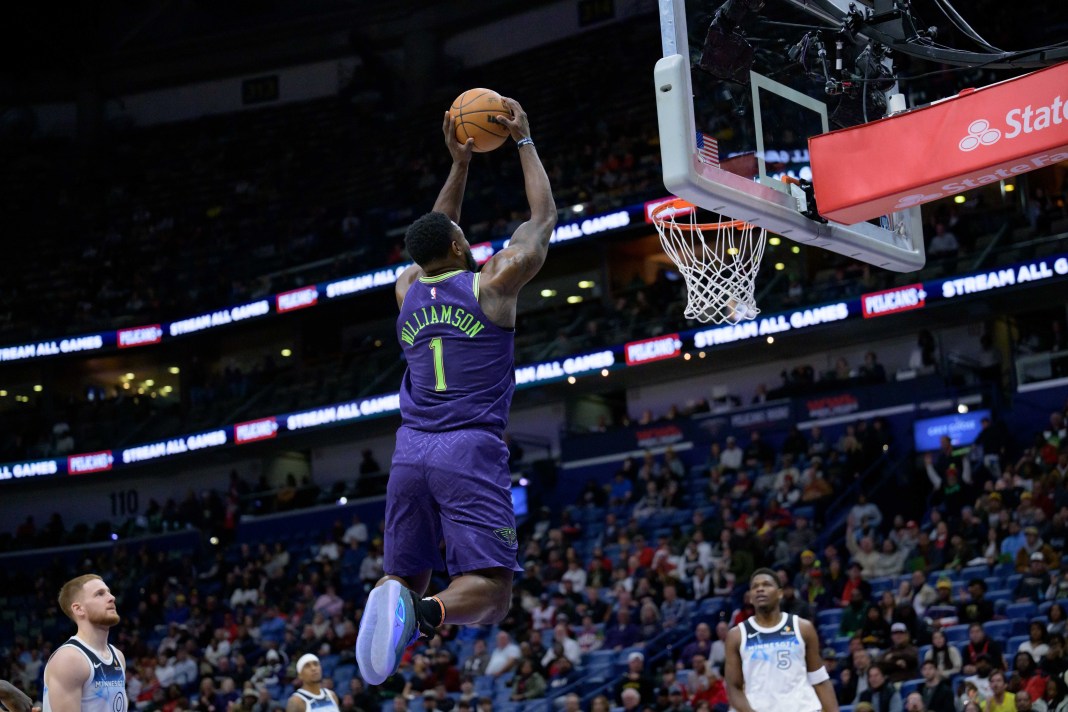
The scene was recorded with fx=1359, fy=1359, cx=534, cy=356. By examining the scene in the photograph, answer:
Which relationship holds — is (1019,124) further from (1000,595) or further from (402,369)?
(402,369)

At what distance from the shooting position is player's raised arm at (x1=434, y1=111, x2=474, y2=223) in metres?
5.63

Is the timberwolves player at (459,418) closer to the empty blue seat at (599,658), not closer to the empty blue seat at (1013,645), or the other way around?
the empty blue seat at (1013,645)

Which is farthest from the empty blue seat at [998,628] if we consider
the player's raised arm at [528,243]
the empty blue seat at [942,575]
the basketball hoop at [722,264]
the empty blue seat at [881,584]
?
the player's raised arm at [528,243]

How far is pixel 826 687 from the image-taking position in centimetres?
793

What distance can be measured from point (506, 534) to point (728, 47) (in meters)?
3.59

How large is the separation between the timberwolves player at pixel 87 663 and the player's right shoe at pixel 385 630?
2165 millimetres

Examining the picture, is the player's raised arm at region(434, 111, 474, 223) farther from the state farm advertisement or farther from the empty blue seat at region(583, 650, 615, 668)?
the empty blue seat at region(583, 650, 615, 668)

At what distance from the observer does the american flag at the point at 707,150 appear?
277 inches

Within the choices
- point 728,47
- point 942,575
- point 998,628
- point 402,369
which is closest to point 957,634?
point 998,628

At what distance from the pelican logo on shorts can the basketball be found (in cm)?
157

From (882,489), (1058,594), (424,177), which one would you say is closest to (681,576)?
(882,489)

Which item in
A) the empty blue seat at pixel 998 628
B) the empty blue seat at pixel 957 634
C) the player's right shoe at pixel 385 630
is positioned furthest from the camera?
the empty blue seat at pixel 957 634

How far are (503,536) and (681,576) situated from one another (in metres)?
13.0

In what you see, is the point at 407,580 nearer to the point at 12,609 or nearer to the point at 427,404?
the point at 427,404
